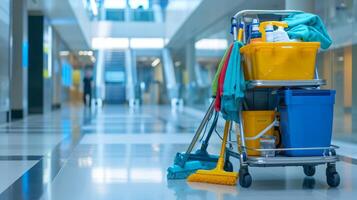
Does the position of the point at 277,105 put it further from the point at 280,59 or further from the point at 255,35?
the point at 255,35

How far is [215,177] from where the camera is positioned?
4031mm

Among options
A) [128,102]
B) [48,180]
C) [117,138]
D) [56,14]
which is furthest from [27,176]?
[128,102]

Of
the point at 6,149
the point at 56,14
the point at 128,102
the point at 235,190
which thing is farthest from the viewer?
the point at 128,102

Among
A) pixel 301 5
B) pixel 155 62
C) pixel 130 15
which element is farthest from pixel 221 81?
pixel 155 62

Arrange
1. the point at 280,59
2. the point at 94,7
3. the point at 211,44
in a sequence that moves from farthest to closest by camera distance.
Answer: the point at 94,7
the point at 211,44
the point at 280,59

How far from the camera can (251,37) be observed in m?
4.12

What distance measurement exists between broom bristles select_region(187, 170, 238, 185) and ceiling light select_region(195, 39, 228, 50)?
39.4 ft

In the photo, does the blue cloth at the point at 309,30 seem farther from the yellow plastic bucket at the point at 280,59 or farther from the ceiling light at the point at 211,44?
the ceiling light at the point at 211,44

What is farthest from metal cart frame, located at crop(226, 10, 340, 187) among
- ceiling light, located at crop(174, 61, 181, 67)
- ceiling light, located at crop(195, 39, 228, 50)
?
ceiling light, located at crop(174, 61, 181, 67)

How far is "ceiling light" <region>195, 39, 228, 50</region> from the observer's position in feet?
54.9

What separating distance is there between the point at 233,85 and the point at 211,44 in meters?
14.9

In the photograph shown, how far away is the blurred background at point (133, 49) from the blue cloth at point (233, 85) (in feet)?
14.1

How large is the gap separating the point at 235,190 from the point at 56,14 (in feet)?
48.9

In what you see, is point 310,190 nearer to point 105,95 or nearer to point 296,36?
point 296,36
